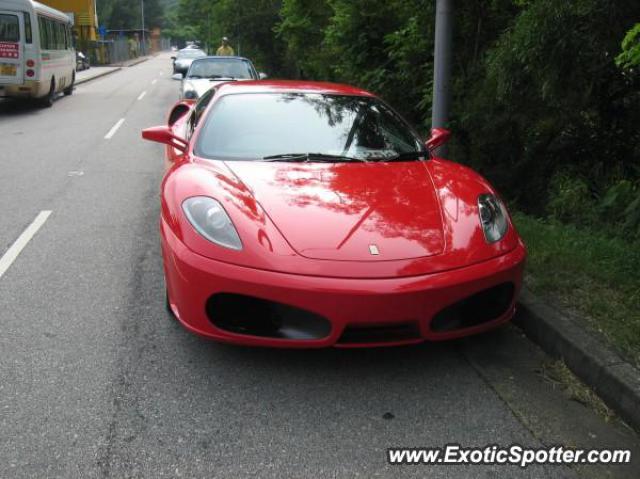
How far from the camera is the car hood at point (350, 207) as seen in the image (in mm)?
3047

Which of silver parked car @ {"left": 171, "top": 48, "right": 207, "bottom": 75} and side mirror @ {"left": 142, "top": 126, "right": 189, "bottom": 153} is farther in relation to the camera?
silver parked car @ {"left": 171, "top": 48, "right": 207, "bottom": 75}

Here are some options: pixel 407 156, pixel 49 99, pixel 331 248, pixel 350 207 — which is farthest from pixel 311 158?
pixel 49 99

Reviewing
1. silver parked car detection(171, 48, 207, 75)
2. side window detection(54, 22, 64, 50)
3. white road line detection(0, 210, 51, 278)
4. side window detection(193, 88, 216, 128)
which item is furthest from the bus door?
side window detection(193, 88, 216, 128)

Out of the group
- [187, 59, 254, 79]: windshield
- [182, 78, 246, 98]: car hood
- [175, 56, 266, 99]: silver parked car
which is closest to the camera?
[182, 78, 246, 98]: car hood

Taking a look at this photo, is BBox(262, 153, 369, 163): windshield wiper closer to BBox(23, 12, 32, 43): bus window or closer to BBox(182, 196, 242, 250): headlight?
BBox(182, 196, 242, 250): headlight

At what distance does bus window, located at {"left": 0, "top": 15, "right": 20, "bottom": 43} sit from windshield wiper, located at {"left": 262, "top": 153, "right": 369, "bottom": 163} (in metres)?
12.7

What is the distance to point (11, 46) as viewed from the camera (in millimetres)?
14164

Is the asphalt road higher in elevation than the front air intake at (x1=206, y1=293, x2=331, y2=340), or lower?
lower

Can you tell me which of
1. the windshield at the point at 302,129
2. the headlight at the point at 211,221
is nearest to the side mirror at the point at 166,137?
the windshield at the point at 302,129

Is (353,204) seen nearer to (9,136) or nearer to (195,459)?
(195,459)

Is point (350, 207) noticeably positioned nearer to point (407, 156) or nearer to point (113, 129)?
point (407, 156)

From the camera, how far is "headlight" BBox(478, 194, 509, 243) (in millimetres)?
3340

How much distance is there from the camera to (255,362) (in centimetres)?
324

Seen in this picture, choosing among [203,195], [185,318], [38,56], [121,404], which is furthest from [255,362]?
[38,56]
